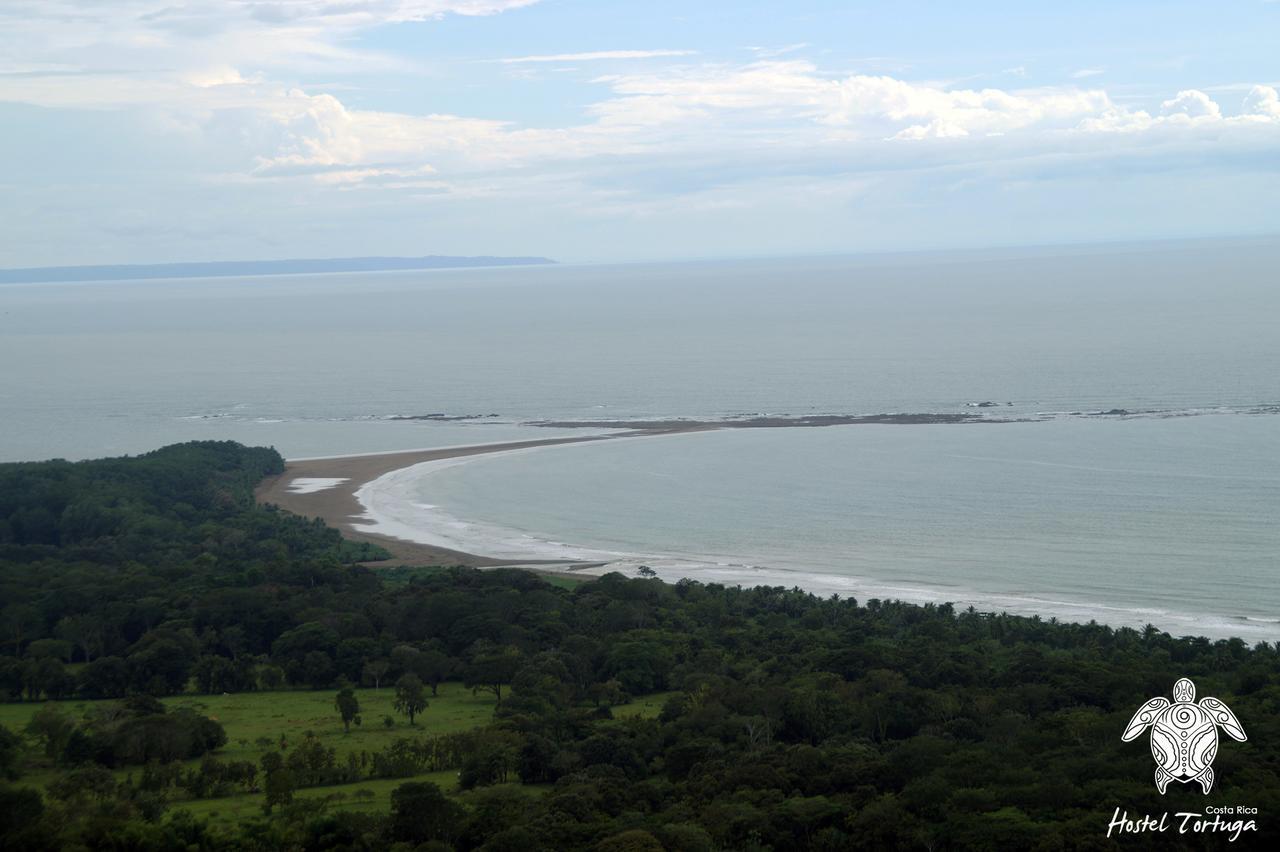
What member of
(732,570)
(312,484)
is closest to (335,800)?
(732,570)

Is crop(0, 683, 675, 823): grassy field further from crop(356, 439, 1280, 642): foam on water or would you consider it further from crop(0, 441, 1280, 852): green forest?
crop(356, 439, 1280, 642): foam on water

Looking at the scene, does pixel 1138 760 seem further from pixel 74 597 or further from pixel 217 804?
pixel 74 597

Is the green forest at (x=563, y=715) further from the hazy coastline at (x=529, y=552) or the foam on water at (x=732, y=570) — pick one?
the hazy coastline at (x=529, y=552)

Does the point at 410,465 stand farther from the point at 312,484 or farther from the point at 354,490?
the point at 354,490

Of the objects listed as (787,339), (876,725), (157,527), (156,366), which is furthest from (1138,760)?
(156,366)

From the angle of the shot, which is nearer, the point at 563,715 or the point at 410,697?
the point at 563,715

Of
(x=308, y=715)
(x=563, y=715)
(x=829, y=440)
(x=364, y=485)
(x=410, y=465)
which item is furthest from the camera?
(x=829, y=440)

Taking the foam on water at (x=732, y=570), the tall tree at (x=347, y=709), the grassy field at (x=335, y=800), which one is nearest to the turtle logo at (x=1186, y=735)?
the grassy field at (x=335, y=800)
